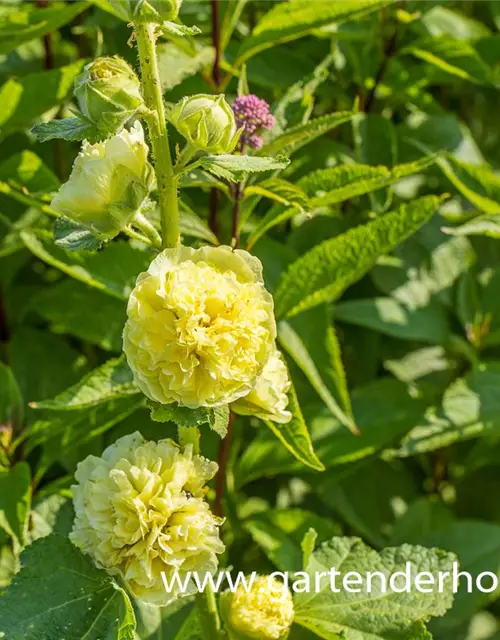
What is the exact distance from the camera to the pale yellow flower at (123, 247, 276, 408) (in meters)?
0.85

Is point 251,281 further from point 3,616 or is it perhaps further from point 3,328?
point 3,328

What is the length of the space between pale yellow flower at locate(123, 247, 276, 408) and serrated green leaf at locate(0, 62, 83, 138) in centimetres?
62

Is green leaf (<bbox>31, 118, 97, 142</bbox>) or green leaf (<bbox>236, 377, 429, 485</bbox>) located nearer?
green leaf (<bbox>31, 118, 97, 142</bbox>)

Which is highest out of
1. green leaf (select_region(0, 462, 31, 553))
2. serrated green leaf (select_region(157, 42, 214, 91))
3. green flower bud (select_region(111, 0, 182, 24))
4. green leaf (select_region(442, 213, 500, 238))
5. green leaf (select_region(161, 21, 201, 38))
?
green flower bud (select_region(111, 0, 182, 24))

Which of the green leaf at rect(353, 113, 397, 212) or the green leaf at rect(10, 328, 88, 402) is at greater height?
the green leaf at rect(353, 113, 397, 212)

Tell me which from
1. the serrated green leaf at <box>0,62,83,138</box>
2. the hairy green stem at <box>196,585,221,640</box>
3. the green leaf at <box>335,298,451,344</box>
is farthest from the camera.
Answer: the green leaf at <box>335,298,451,344</box>

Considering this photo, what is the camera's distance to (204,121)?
2.82 feet

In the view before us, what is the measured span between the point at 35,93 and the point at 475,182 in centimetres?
69

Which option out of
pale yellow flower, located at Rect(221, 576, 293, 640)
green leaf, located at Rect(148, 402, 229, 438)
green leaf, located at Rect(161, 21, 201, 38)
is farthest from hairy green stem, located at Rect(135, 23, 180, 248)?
pale yellow flower, located at Rect(221, 576, 293, 640)

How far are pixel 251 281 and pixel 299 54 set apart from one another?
792 mm

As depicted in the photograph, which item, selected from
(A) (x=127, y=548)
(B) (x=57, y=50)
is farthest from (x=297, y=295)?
(B) (x=57, y=50)

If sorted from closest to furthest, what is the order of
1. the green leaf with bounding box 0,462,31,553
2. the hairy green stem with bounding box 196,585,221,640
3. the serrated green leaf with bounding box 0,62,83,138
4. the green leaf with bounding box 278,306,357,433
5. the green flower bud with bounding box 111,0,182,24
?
the green flower bud with bounding box 111,0,182,24
the hairy green stem with bounding box 196,585,221,640
the green leaf with bounding box 0,462,31,553
the green leaf with bounding box 278,306,357,433
the serrated green leaf with bounding box 0,62,83,138

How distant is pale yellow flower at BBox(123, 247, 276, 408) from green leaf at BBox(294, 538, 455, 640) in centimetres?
35

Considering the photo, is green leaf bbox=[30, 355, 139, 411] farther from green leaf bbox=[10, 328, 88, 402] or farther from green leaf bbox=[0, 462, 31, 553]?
green leaf bbox=[10, 328, 88, 402]
